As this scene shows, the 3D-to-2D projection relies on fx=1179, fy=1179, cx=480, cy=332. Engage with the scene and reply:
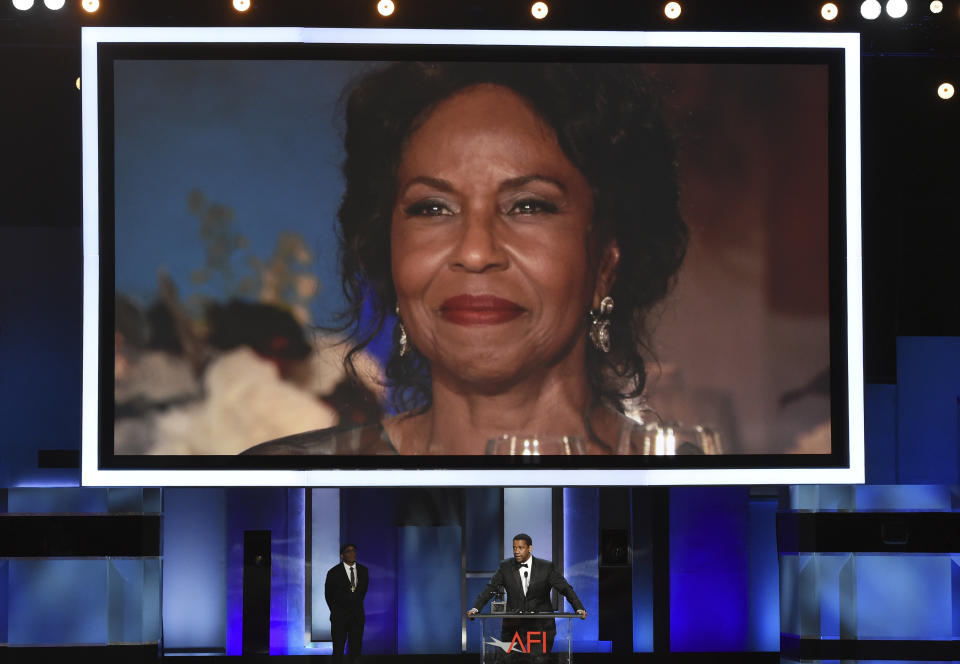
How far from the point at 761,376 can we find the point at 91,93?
4872mm

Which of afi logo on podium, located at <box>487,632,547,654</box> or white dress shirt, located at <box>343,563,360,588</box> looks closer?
afi logo on podium, located at <box>487,632,547,654</box>

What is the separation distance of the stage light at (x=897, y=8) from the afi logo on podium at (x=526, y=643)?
4723mm

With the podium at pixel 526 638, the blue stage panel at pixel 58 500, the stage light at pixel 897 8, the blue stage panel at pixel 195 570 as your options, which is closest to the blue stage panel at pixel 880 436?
the stage light at pixel 897 8

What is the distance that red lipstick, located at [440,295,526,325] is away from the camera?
26.2ft

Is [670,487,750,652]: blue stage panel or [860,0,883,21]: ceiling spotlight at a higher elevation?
[860,0,883,21]: ceiling spotlight

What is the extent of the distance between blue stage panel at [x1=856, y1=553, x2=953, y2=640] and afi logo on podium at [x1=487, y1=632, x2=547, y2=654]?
272cm

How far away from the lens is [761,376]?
7.97 m

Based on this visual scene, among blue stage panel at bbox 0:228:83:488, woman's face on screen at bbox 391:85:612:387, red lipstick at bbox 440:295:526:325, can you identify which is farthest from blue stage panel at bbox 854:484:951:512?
Answer: blue stage panel at bbox 0:228:83:488

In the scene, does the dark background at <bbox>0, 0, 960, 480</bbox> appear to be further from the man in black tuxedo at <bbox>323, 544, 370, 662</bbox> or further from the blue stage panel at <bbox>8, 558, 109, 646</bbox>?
the man in black tuxedo at <bbox>323, 544, 370, 662</bbox>

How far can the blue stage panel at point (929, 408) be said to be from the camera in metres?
9.01

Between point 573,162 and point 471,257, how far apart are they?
0.94 meters

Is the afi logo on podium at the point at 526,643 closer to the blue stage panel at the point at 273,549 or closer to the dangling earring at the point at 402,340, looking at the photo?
the dangling earring at the point at 402,340

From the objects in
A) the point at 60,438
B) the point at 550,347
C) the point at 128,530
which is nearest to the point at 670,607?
the point at 550,347

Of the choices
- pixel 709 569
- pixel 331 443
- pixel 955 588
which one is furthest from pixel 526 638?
pixel 955 588
